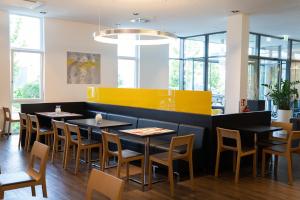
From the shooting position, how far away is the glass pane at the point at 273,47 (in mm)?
10367

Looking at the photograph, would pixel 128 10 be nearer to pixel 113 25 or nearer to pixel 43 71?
pixel 113 25

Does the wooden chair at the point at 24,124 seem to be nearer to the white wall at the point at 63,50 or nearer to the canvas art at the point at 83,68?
the white wall at the point at 63,50

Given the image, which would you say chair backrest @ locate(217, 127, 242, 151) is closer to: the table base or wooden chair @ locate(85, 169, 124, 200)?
the table base

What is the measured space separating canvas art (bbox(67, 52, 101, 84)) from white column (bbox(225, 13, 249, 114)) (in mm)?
3929

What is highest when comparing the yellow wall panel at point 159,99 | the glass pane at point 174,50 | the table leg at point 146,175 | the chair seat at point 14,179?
the glass pane at point 174,50

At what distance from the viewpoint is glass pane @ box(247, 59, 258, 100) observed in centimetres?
995

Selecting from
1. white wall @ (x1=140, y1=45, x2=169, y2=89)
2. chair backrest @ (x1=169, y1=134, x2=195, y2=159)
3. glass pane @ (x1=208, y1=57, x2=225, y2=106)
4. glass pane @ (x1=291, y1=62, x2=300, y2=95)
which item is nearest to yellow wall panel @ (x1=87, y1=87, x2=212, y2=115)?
chair backrest @ (x1=169, y1=134, x2=195, y2=159)

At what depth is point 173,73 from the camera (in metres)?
11.4

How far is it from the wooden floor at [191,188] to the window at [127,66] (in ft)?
17.6

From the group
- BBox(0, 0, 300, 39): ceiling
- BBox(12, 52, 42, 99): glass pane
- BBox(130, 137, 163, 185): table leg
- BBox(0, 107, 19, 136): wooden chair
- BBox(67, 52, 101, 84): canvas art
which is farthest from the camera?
BBox(67, 52, 101, 84): canvas art

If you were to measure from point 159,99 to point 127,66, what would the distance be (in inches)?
186

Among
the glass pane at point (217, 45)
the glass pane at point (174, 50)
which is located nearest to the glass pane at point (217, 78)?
the glass pane at point (217, 45)

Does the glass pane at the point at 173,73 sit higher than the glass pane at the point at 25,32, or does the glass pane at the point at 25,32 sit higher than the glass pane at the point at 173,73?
the glass pane at the point at 25,32

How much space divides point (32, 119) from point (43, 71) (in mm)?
2764
